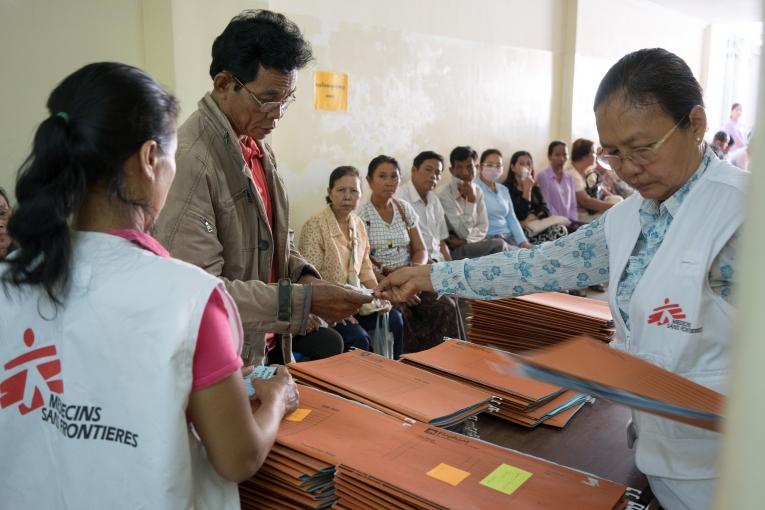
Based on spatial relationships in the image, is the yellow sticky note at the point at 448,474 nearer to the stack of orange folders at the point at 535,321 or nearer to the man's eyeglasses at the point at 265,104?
the stack of orange folders at the point at 535,321

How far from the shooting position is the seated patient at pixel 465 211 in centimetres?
527

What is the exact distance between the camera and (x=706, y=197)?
1166 millimetres

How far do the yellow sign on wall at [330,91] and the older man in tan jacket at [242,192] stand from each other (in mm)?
2776

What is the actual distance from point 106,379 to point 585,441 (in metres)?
1.05

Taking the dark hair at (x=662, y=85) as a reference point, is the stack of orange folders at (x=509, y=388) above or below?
A: below

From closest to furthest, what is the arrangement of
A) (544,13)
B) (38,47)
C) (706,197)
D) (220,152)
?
1. (706,197)
2. (220,152)
3. (38,47)
4. (544,13)

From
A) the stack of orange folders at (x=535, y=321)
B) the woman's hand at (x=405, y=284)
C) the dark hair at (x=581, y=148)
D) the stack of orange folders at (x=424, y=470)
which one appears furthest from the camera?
the dark hair at (x=581, y=148)

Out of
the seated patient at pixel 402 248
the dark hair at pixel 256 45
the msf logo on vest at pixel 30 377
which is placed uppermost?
the dark hair at pixel 256 45

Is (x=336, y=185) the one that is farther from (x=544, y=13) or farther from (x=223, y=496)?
(x=544, y=13)

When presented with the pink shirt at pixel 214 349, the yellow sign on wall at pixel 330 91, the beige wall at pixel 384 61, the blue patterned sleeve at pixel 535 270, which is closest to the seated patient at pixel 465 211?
the beige wall at pixel 384 61

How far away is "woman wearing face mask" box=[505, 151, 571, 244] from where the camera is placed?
20.3ft

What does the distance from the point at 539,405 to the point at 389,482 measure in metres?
0.62

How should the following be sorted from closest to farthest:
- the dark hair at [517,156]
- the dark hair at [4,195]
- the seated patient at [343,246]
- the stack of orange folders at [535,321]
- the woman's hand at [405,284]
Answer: the woman's hand at [405,284]
the stack of orange folders at [535,321]
the dark hair at [4,195]
the seated patient at [343,246]
the dark hair at [517,156]

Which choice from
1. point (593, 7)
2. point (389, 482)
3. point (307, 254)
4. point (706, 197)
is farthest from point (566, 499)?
point (593, 7)
